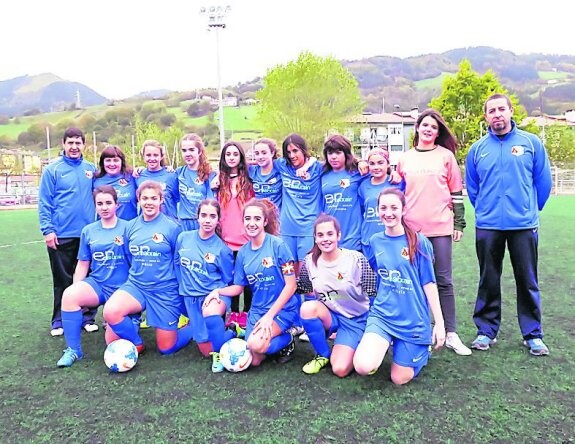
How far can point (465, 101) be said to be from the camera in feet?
99.9

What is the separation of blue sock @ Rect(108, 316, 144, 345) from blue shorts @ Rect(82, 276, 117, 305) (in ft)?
0.89

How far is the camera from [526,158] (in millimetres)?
3953

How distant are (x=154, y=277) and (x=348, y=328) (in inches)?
59.0

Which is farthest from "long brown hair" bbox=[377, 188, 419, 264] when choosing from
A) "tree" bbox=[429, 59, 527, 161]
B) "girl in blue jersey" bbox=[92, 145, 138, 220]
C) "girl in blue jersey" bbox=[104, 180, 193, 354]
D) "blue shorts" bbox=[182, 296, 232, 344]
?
"tree" bbox=[429, 59, 527, 161]

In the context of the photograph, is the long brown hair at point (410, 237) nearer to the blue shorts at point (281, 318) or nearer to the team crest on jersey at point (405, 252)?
the team crest on jersey at point (405, 252)

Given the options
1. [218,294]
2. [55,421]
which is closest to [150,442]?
[55,421]

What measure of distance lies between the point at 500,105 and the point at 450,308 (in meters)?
1.51

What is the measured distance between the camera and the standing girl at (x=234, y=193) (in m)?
4.58

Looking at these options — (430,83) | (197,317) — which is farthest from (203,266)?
(430,83)

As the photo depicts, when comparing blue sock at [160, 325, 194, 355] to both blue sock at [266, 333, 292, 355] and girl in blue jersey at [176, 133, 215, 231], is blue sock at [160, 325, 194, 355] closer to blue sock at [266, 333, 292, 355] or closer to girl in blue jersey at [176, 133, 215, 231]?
blue sock at [266, 333, 292, 355]

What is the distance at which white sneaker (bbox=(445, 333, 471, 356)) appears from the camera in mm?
4023

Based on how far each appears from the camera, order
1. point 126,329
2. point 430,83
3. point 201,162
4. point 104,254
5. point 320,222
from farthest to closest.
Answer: point 430,83 → point 201,162 → point 104,254 → point 126,329 → point 320,222

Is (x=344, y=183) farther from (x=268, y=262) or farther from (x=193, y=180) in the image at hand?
(x=193, y=180)

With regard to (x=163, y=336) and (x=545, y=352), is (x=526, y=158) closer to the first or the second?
(x=545, y=352)
